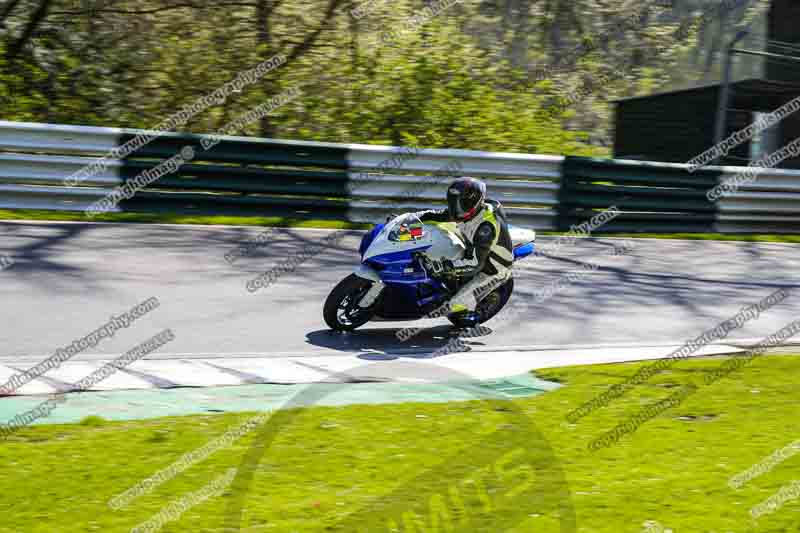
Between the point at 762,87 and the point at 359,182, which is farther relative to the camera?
the point at 762,87

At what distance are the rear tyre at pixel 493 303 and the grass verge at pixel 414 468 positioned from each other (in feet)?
7.73

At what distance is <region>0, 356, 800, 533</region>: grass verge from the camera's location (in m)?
4.88

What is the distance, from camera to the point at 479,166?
51.4 feet

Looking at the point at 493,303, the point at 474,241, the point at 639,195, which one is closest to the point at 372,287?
the point at 474,241

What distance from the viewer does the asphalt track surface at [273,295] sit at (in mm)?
8891

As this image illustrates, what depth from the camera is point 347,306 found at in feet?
30.3

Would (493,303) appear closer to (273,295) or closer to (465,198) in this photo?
(465,198)

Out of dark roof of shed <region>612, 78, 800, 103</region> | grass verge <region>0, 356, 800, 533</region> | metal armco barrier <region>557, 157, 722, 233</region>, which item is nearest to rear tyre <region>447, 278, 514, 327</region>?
grass verge <region>0, 356, 800, 533</region>

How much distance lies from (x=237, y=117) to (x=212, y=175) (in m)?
3.96

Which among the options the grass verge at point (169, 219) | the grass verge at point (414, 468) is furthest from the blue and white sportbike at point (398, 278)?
Result: the grass verge at point (169, 219)

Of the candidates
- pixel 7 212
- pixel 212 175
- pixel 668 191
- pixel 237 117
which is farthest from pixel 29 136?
pixel 668 191

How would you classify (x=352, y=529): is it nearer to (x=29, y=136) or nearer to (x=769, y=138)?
(x=29, y=136)

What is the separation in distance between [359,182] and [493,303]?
544 centimetres

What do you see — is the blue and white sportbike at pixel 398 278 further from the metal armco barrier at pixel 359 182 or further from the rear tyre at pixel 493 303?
the metal armco barrier at pixel 359 182
